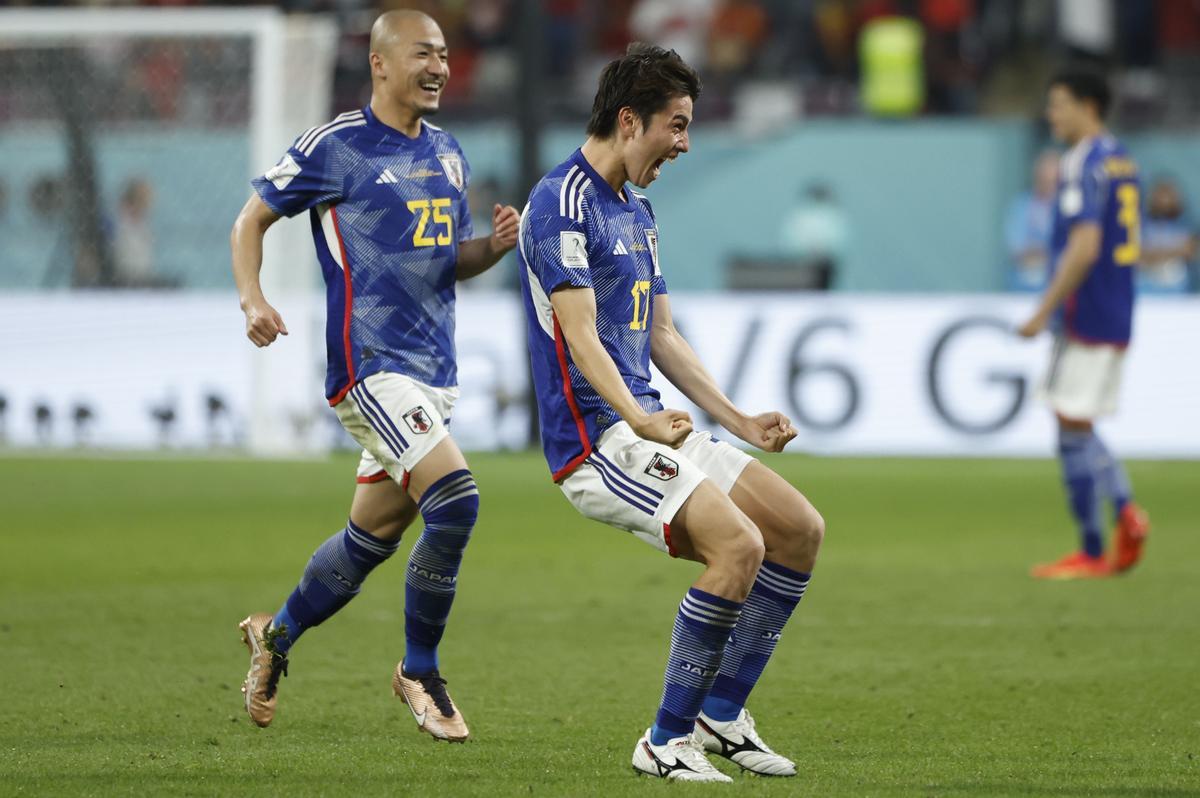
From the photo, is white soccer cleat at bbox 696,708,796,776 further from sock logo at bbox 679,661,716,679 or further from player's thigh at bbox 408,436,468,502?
player's thigh at bbox 408,436,468,502

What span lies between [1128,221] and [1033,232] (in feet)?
27.7

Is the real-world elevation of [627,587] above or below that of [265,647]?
below

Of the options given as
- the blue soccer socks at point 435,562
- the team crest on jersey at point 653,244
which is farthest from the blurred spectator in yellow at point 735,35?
the team crest on jersey at point 653,244

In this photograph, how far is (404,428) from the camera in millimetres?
6082

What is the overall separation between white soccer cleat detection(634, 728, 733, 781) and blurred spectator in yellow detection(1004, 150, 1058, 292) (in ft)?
45.6

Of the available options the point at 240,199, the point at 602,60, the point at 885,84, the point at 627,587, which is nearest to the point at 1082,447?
the point at 627,587

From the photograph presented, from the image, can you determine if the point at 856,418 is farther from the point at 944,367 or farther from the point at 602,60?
the point at 602,60

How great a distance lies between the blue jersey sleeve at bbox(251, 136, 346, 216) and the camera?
249 inches

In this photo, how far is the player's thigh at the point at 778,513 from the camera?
5.41 metres

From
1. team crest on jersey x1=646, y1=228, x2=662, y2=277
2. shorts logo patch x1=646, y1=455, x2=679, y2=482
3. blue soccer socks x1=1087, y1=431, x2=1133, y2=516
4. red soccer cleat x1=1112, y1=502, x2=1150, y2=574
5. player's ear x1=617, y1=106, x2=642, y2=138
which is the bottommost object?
red soccer cleat x1=1112, y1=502, x2=1150, y2=574

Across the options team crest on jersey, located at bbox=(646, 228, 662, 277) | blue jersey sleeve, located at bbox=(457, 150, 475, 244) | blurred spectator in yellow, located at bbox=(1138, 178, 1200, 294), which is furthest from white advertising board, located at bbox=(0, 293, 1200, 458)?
team crest on jersey, located at bbox=(646, 228, 662, 277)

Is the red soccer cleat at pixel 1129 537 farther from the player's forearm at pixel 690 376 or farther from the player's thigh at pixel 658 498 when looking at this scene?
the player's thigh at pixel 658 498

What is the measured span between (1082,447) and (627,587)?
2537 mm

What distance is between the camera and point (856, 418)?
1662 centimetres
